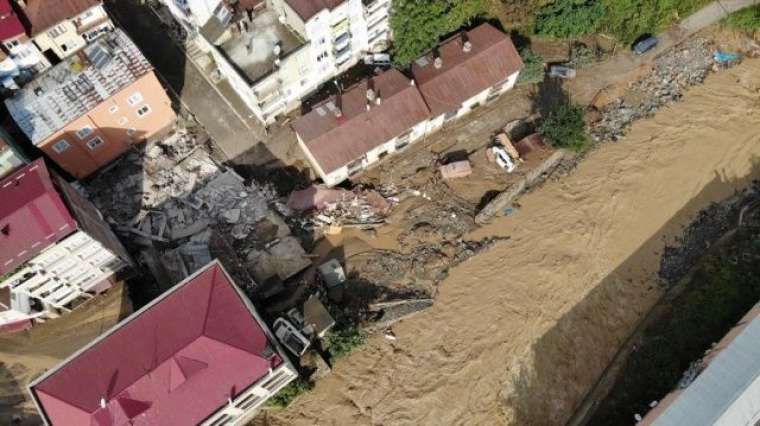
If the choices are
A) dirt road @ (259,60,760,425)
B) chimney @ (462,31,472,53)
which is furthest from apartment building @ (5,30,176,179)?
dirt road @ (259,60,760,425)

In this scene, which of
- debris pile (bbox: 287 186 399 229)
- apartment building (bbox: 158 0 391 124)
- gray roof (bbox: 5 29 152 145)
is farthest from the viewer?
debris pile (bbox: 287 186 399 229)

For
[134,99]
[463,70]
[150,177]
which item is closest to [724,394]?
[463,70]

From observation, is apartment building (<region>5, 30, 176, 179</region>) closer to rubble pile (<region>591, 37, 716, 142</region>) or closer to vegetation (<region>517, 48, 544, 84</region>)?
vegetation (<region>517, 48, 544, 84</region>)

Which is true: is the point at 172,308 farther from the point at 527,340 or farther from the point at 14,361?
the point at 527,340

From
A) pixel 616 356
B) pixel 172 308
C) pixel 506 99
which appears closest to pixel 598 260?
pixel 616 356

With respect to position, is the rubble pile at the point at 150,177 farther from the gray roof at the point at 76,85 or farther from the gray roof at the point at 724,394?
the gray roof at the point at 724,394

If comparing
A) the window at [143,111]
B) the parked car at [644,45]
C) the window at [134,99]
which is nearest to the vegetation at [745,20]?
the parked car at [644,45]

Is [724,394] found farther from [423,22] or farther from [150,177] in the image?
[150,177]
